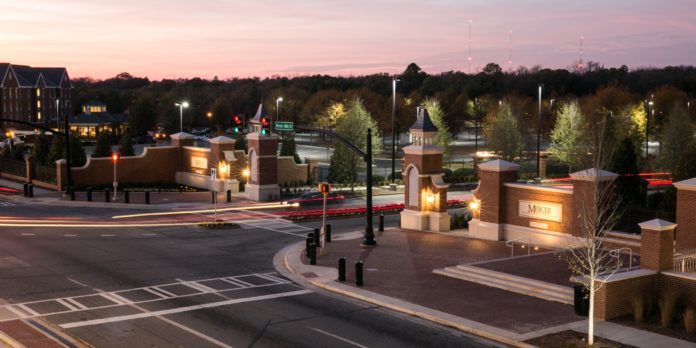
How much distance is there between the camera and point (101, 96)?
544 ft

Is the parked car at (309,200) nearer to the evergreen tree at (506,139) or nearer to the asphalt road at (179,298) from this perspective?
the asphalt road at (179,298)

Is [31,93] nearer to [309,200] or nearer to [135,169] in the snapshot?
[135,169]

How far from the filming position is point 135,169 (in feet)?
182

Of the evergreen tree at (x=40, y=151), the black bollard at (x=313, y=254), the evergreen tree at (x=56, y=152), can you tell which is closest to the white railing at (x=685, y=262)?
the black bollard at (x=313, y=254)

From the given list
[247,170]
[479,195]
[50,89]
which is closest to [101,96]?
[50,89]

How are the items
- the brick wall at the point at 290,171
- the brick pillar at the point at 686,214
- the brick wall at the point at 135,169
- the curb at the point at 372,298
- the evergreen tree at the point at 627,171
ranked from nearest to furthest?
the curb at the point at 372,298 → the brick pillar at the point at 686,214 → the evergreen tree at the point at 627,171 → the brick wall at the point at 135,169 → the brick wall at the point at 290,171

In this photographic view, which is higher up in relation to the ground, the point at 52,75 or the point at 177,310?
the point at 52,75

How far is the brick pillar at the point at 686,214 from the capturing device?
25750 millimetres

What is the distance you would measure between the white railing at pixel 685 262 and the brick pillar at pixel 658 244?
382 millimetres

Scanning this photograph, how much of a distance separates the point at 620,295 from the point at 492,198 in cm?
1297

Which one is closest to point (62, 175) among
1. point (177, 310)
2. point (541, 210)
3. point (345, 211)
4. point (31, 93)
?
point (345, 211)

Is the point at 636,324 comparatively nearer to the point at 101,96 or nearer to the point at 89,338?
the point at 89,338

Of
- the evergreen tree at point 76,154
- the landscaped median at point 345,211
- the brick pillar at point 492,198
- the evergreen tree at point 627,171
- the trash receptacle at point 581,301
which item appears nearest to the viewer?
the trash receptacle at point 581,301

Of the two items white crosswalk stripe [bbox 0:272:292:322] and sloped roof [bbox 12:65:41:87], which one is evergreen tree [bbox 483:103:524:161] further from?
sloped roof [bbox 12:65:41:87]
